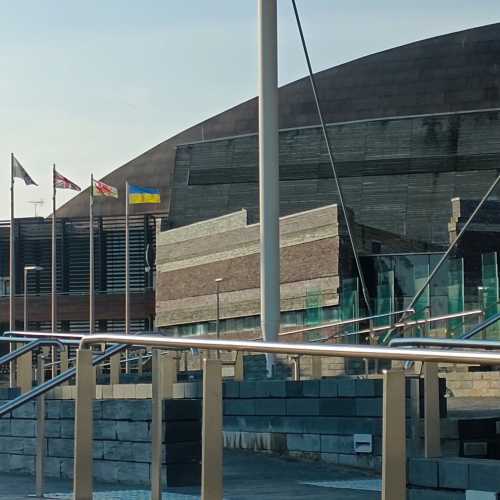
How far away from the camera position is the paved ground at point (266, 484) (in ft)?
30.1

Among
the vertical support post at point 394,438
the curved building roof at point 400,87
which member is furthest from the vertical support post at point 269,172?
the curved building roof at point 400,87

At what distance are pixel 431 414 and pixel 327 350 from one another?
61.7 inches

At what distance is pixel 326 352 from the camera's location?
20.6ft

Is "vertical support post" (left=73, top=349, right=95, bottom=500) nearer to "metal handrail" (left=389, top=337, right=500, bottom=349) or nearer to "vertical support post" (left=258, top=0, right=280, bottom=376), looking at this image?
"metal handrail" (left=389, top=337, right=500, bottom=349)

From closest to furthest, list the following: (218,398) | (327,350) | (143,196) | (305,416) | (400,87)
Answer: (327,350) → (218,398) → (305,416) → (143,196) → (400,87)

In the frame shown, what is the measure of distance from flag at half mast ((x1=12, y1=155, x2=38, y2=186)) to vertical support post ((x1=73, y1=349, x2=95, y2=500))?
4803 centimetres

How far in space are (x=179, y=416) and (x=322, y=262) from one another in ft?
128

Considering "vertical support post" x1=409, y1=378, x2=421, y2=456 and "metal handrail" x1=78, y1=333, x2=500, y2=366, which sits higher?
"metal handrail" x1=78, y1=333, x2=500, y2=366

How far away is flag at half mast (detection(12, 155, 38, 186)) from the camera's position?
5531cm

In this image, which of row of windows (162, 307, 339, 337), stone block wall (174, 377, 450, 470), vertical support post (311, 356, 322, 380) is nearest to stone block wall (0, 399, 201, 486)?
stone block wall (174, 377, 450, 470)

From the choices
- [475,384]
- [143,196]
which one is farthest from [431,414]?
[143,196]

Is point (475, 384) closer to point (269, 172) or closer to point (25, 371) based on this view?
point (269, 172)

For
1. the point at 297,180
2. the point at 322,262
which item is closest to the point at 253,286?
the point at 322,262

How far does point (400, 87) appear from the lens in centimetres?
7925
